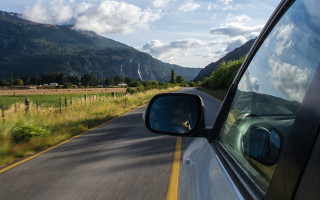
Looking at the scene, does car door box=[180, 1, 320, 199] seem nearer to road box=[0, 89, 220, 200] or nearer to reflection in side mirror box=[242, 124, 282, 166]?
reflection in side mirror box=[242, 124, 282, 166]

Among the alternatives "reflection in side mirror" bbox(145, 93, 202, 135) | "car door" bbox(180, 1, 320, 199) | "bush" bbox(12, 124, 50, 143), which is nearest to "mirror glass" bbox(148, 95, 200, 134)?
"reflection in side mirror" bbox(145, 93, 202, 135)

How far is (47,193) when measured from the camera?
4.04 metres

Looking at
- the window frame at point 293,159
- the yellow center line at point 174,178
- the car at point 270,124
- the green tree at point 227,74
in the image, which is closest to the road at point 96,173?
the yellow center line at point 174,178

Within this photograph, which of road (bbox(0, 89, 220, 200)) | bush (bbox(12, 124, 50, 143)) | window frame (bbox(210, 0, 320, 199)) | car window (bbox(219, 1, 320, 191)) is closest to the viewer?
window frame (bbox(210, 0, 320, 199))

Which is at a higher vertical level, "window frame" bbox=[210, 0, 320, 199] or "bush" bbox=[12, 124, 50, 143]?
"window frame" bbox=[210, 0, 320, 199]

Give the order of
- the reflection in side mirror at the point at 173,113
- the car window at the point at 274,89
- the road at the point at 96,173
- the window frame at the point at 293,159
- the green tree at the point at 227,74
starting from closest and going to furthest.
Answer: the window frame at the point at 293,159, the car window at the point at 274,89, the reflection in side mirror at the point at 173,113, the road at the point at 96,173, the green tree at the point at 227,74

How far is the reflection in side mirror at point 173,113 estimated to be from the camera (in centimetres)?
201

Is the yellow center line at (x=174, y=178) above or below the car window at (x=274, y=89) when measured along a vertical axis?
below

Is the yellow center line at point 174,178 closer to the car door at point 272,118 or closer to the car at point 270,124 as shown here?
the car at point 270,124

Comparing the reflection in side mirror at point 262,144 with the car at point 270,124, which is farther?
the reflection in side mirror at point 262,144

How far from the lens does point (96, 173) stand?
4941mm

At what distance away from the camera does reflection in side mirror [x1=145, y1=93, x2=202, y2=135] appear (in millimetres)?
2014

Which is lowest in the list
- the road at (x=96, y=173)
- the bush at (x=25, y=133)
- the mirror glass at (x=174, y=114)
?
the bush at (x=25, y=133)

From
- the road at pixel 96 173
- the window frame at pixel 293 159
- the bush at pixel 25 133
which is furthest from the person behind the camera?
the bush at pixel 25 133
